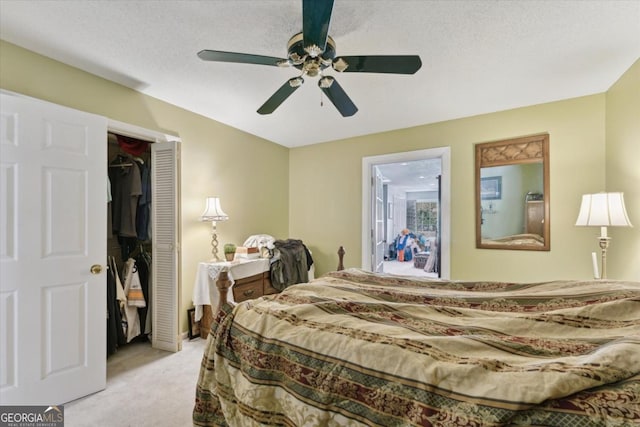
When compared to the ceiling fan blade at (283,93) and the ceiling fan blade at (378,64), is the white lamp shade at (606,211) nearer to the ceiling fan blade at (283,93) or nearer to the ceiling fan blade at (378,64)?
the ceiling fan blade at (378,64)

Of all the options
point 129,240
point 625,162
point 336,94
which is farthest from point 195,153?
point 625,162

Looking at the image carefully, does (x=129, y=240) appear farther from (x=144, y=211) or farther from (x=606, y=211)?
(x=606, y=211)

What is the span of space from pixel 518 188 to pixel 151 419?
3869mm

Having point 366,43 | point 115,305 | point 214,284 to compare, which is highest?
point 366,43

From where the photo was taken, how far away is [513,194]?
123 inches

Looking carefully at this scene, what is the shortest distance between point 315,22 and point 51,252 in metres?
2.24

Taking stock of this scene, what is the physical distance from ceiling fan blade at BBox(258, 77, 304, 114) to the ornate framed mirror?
2.44m

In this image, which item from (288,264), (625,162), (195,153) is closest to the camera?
(625,162)

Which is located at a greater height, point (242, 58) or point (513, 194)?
point (242, 58)

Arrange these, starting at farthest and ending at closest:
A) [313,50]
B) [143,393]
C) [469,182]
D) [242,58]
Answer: [469,182]
[143,393]
[242,58]
[313,50]

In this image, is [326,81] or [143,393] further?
[143,393]

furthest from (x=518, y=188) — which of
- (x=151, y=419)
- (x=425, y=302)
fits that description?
(x=151, y=419)

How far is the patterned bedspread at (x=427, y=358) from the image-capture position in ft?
2.52

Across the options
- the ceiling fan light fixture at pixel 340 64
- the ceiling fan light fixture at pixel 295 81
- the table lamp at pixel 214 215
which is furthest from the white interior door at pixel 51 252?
the ceiling fan light fixture at pixel 340 64
